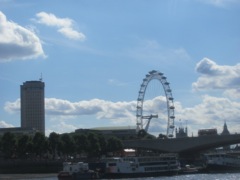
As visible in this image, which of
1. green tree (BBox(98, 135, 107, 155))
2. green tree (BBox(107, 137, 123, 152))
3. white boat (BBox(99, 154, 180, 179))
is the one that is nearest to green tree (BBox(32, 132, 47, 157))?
green tree (BBox(98, 135, 107, 155))

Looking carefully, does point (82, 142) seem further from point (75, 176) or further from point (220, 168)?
Result: point (75, 176)

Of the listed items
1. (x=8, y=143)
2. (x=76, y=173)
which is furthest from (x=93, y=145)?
(x=76, y=173)

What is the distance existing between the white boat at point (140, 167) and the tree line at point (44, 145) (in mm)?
35331

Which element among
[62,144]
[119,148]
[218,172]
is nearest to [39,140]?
[62,144]

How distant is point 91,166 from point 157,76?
6883 cm

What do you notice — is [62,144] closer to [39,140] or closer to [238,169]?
[39,140]

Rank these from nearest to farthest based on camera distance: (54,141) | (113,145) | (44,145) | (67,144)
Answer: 1. (44,145)
2. (54,141)
3. (67,144)
4. (113,145)

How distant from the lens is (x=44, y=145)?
Result: 143 meters

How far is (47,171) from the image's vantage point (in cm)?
13238

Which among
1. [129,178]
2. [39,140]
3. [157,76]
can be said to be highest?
[157,76]

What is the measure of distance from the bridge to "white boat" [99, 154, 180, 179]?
3514 centimetres

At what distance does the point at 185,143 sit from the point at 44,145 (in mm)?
36937

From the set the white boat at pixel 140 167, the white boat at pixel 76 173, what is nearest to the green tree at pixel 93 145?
the white boat at pixel 140 167

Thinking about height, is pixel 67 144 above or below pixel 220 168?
above
